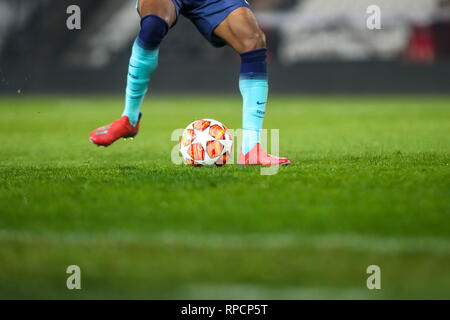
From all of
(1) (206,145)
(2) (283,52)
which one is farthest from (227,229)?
(2) (283,52)

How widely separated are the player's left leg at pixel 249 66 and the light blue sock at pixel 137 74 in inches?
18.5

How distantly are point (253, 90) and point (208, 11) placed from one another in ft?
1.86

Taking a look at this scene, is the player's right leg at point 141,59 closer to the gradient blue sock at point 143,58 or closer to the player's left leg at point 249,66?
the gradient blue sock at point 143,58

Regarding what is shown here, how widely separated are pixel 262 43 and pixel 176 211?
1715 millimetres

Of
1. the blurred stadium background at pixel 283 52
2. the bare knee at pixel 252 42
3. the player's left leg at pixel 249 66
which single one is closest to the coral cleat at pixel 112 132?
the player's left leg at pixel 249 66

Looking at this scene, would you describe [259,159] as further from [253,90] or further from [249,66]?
[249,66]

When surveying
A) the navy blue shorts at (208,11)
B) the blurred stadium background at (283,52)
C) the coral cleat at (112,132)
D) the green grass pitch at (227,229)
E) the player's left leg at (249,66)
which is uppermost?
the blurred stadium background at (283,52)

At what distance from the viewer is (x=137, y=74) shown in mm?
3904

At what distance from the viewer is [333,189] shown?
2.76m

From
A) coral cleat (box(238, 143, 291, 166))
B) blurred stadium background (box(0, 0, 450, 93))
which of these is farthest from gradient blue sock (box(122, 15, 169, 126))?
blurred stadium background (box(0, 0, 450, 93))

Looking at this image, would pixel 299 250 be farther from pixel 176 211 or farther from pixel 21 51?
pixel 21 51

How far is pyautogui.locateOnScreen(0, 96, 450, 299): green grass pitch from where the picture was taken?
1.72 meters

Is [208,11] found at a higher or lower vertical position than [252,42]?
higher

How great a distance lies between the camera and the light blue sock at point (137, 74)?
383 centimetres
